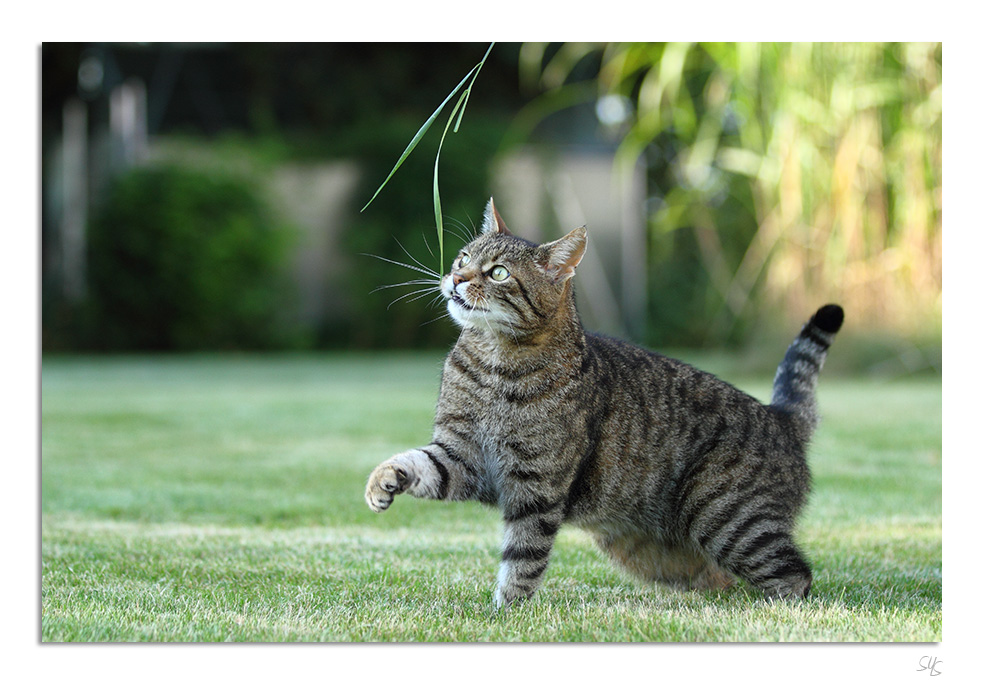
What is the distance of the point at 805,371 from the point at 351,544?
54.4 inches

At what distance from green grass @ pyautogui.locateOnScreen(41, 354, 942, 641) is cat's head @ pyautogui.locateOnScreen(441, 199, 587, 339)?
64 centimetres

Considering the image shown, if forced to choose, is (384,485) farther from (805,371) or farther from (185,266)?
(185,266)

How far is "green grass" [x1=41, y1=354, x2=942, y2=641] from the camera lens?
2.01m

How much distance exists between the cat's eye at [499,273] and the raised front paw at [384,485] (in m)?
0.50

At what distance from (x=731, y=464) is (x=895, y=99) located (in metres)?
3.73

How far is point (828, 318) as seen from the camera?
254 cm

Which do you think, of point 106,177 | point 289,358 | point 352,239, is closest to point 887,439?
point 289,358

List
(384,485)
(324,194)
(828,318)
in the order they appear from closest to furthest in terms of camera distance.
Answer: (384,485) < (828,318) < (324,194)

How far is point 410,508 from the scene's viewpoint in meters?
3.53

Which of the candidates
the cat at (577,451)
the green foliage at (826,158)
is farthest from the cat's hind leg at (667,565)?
the green foliage at (826,158)

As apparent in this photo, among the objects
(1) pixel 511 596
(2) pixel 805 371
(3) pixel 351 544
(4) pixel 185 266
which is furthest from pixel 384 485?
(4) pixel 185 266

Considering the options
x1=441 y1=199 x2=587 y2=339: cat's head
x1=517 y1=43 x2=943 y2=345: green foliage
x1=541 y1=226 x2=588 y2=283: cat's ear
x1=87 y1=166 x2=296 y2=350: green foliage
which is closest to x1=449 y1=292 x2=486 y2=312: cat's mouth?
x1=441 y1=199 x2=587 y2=339: cat's head

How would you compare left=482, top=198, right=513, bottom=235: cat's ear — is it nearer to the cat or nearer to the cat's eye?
the cat

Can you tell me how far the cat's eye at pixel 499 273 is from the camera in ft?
7.34
